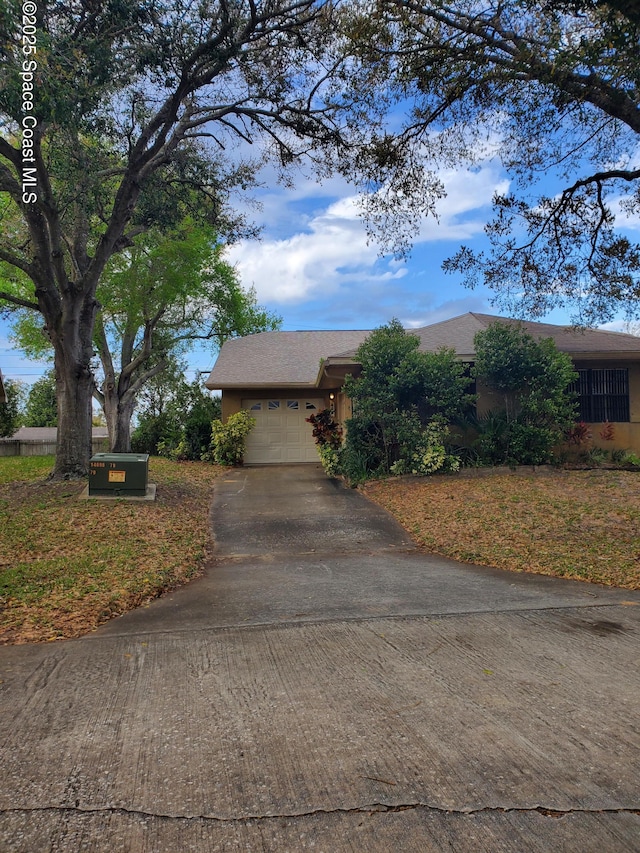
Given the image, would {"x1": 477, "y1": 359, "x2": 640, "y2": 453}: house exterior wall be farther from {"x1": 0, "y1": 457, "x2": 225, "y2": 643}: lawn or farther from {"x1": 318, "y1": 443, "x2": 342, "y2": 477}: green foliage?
{"x1": 0, "y1": 457, "x2": 225, "y2": 643}: lawn

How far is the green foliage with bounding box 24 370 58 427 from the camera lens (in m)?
41.5

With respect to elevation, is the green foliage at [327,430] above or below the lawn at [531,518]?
above

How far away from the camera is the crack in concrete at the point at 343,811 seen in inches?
97.4

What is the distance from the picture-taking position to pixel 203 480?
14.9 m

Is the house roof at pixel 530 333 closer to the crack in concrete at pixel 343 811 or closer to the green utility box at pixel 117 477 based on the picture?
the green utility box at pixel 117 477

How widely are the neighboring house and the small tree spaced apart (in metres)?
0.75

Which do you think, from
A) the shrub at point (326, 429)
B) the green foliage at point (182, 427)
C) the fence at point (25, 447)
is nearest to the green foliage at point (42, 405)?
the fence at point (25, 447)

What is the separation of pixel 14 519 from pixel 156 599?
4.45m

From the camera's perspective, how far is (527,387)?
13.6 meters

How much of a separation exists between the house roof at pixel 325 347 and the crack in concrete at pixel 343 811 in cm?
1003

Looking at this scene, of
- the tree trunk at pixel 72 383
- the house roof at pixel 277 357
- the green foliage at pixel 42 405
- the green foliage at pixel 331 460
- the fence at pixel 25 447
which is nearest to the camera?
the tree trunk at pixel 72 383

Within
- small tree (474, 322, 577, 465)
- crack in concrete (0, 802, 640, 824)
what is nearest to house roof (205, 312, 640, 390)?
small tree (474, 322, 577, 465)

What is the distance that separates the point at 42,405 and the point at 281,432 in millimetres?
29589

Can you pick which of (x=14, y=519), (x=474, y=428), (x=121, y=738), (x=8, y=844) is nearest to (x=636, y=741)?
(x=121, y=738)
